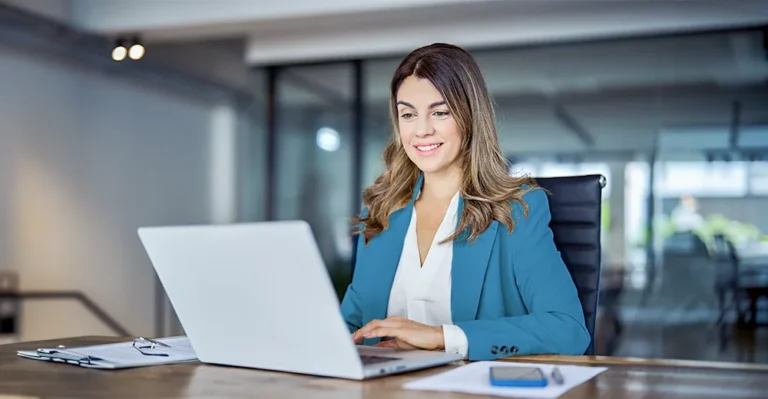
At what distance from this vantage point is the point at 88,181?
23.0ft

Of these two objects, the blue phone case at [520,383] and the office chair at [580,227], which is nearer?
the blue phone case at [520,383]

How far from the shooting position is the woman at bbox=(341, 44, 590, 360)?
6.07ft

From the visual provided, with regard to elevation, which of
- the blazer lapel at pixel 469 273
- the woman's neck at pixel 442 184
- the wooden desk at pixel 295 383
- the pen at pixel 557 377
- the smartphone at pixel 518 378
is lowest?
the wooden desk at pixel 295 383

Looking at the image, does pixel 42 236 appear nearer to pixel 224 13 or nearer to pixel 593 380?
pixel 224 13

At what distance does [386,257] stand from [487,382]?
84 centimetres

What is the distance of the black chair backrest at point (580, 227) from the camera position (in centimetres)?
196

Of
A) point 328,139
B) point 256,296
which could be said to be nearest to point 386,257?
point 256,296

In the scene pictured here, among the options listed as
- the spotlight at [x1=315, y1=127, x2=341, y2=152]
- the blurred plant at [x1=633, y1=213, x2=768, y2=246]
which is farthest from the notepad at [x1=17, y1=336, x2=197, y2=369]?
the spotlight at [x1=315, y1=127, x2=341, y2=152]

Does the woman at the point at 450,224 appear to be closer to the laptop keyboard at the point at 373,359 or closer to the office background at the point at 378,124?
the laptop keyboard at the point at 373,359

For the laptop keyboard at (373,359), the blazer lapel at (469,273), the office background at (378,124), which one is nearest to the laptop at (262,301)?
the laptop keyboard at (373,359)

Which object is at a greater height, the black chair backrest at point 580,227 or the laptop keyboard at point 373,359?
the black chair backrest at point 580,227

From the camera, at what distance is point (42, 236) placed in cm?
649

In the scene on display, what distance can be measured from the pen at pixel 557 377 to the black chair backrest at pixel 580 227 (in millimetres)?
726

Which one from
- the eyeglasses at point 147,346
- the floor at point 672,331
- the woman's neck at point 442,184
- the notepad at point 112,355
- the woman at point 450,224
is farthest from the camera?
the floor at point 672,331
